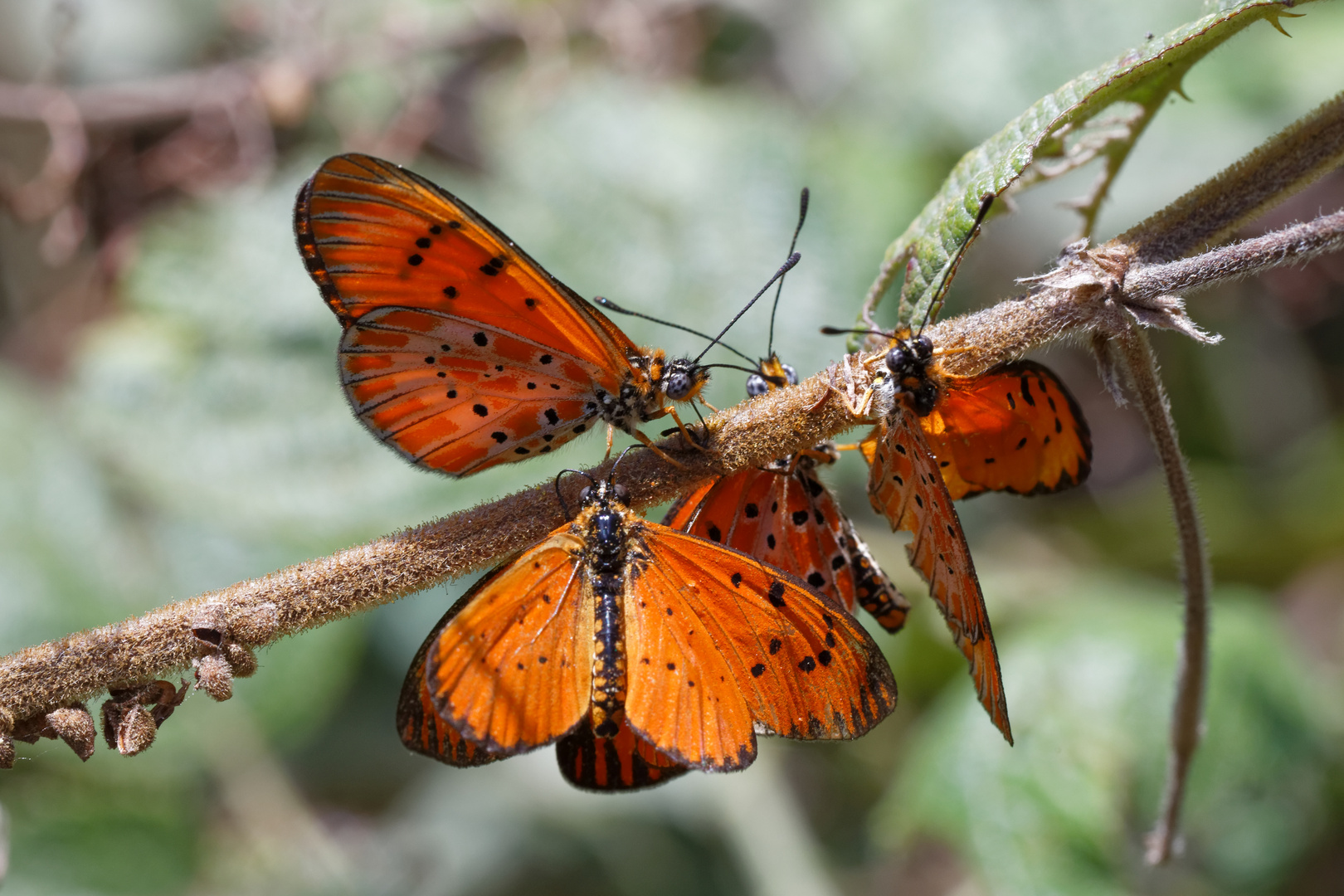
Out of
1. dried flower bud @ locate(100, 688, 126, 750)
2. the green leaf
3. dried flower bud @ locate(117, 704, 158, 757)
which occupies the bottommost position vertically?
dried flower bud @ locate(117, 704, 158, 757)

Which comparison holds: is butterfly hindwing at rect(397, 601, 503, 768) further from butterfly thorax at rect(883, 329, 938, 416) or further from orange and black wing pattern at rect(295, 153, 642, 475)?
butterfly thorax at rect(883, 329, 938, 416)

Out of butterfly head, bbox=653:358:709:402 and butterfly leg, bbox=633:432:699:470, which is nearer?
butterfly leg, bbox=633:432:699:470

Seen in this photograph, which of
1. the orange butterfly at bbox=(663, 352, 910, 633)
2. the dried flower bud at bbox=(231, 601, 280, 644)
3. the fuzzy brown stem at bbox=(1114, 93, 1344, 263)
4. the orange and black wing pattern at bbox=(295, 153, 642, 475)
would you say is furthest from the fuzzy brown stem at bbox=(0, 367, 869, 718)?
the fuzzy brown stem at bbox=(1114, 93, 1344, 263)

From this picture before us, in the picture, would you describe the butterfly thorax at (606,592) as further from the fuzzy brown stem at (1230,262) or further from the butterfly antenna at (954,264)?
the fuzzy brown stem at (1230,262)

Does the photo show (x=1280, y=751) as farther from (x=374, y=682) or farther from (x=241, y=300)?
(x=241, y=300)

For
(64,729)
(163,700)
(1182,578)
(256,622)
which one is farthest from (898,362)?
(64,729)

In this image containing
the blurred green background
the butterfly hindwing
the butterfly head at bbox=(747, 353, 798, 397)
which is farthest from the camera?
the blurred green background
